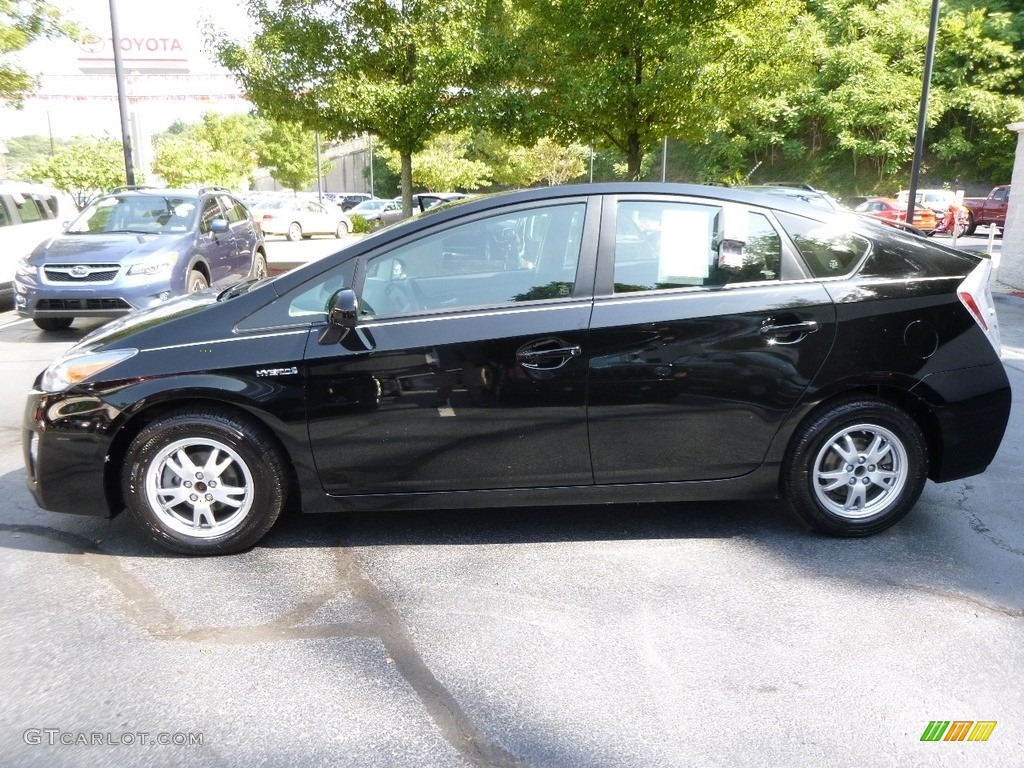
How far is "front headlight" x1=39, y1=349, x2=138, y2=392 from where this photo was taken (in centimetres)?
389

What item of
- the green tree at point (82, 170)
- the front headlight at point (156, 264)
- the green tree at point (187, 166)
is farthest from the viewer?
the green tree at point (187, 166)

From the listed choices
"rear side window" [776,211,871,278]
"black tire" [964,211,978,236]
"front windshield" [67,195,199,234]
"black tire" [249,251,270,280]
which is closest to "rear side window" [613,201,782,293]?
"rear side window" [776,211,871,278]

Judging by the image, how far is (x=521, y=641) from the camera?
3260 millimetres

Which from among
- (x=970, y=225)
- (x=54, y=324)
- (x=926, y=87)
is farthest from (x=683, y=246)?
(x=970, y=225)

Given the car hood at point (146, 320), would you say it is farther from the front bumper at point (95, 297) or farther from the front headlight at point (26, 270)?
the front headlight at point (26, 270)

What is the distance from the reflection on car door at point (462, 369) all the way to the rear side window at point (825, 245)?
3.17ft

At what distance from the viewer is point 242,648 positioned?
322 centimetres

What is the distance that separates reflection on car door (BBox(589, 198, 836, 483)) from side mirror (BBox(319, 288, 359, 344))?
106 cm

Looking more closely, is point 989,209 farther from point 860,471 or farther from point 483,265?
point 483,265

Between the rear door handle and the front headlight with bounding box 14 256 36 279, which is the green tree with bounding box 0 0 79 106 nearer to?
the front headlight with bounding box 14 256 36 279

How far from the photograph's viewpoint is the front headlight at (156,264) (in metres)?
9.55

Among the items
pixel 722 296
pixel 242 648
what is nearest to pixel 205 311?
pixel 242 648

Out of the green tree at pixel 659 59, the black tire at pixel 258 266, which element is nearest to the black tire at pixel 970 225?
the green tree at pixel 659 59

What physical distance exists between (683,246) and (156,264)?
24.3 ft
